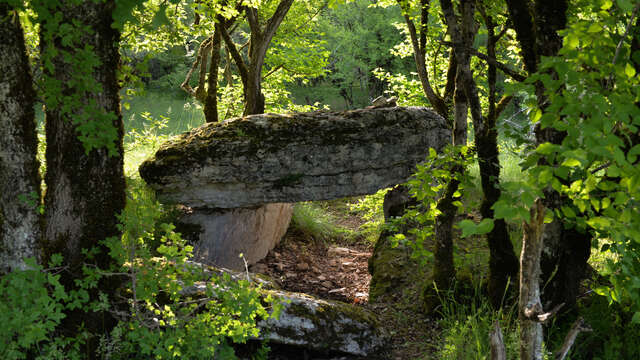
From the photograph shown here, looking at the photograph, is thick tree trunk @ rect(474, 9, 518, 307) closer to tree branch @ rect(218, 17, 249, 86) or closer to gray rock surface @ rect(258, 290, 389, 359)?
gray rock surface @ rect(258, 290, 389, 359)

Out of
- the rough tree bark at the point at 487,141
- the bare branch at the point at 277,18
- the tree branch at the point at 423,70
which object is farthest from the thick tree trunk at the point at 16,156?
the bare branch at the point at 277,18

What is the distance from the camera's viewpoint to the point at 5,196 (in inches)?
123

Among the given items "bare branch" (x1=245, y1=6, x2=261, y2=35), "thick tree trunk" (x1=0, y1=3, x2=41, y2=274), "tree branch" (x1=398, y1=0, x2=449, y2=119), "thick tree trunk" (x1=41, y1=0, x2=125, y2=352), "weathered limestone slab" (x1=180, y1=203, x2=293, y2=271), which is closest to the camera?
"thick tree trunk" (x1=0, y1=3, x2=41, y2=274)

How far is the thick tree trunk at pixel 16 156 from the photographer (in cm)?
307

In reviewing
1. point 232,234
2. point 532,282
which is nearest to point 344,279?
point 232,234

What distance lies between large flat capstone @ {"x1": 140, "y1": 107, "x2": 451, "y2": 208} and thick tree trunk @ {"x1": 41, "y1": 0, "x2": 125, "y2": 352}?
5.81ft

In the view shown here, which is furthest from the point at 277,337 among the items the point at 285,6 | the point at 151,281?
the point at 285,6

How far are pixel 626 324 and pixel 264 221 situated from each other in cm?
457

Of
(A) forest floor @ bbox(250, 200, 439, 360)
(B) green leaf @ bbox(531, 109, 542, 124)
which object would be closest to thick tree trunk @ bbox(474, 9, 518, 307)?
(A) forest floor @ bbox(250, 200, 439, 360)

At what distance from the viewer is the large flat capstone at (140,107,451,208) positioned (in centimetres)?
534

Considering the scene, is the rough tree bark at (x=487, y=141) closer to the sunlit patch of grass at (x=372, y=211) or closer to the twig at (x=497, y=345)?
the twig at (x=497, y=345)

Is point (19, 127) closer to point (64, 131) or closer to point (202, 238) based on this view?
point (64, 131)

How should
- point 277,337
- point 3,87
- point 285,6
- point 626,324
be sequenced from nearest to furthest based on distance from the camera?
1. point 3,87
2. point 626,324
3. point 277,337
4. point 285,6

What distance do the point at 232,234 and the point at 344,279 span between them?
1.77 meters
